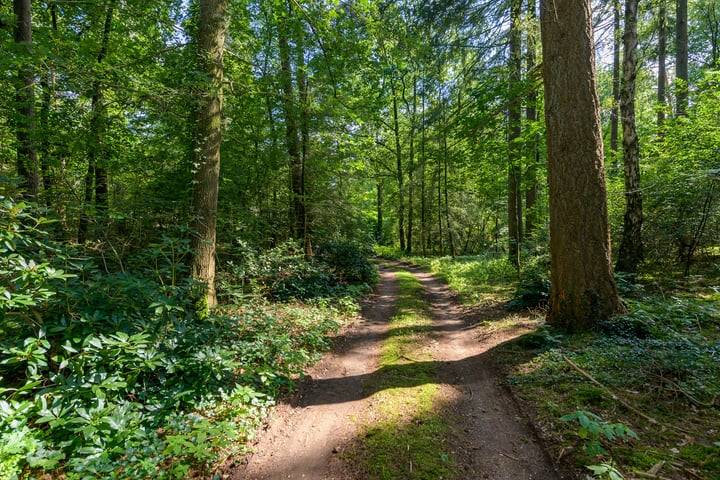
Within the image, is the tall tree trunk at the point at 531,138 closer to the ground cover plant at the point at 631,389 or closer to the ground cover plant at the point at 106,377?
the ground cover plant at the point at 631,389

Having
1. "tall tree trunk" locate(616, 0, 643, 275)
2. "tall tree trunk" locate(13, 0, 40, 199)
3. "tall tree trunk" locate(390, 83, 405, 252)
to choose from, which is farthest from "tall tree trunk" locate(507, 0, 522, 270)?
"tall tree trunk" locate(390, 83, 405, 252)

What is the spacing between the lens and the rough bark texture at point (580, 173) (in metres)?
4.81

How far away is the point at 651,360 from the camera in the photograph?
142 inches

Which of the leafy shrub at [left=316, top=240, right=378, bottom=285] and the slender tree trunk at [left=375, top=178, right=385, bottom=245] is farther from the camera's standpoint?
the slender tree trunk at [left=375, top=178, right=385, bottom=245]

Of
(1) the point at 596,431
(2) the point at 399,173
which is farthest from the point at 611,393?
(2) the point at 399,173

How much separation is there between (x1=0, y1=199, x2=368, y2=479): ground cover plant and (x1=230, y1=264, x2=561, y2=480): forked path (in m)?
0.37

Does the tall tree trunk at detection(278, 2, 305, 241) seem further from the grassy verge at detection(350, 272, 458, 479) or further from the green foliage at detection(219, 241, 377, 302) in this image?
the grassy verge at detection(350, 272, 458, 479)

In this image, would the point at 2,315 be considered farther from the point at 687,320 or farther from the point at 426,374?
the point at 687,320

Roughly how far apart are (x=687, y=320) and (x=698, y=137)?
6772 mm

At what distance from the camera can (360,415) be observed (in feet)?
11.7

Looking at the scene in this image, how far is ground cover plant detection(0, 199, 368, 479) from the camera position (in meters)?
2.39

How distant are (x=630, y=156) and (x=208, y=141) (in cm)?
927

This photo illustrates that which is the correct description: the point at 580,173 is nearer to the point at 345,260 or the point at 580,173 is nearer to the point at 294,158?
the point at 345,260

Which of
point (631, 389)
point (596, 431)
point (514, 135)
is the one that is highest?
point (514, 135)
